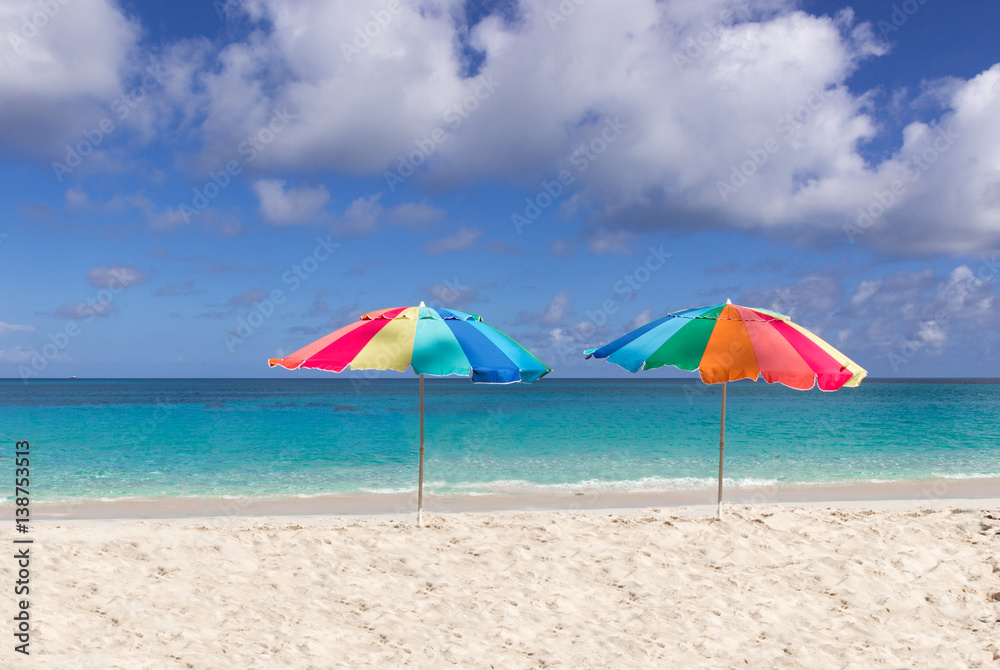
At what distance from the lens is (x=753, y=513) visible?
7.69 meters

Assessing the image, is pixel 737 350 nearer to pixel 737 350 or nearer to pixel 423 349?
pixel 737 350

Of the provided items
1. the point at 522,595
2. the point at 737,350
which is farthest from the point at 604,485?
the point at 522,595

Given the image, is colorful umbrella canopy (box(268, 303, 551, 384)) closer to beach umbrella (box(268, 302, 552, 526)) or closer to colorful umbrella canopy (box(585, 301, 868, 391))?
beach umbrella (box(268, 302, 552, 526))

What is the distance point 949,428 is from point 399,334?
28377 mm

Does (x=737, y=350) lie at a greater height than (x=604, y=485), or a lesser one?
greater

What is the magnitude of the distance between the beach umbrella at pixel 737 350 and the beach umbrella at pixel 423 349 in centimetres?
108

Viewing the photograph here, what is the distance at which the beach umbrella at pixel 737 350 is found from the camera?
590 cm

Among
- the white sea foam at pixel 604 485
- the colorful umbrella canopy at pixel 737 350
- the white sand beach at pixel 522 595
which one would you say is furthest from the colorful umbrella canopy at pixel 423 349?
the white sea foam at pixel 604 485

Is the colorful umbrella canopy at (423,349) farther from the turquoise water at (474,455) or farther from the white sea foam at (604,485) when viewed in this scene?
the turquoise water at (474,455)

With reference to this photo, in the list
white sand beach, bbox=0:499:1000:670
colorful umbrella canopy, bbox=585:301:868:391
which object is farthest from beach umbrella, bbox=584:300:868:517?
white sand beach, bbox=0:499:1000:670

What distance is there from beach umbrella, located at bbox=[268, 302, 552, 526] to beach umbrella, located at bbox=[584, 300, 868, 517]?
42.4 inches

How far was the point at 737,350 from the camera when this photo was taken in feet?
20.1

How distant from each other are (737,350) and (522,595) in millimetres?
3126

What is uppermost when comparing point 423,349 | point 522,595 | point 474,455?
point 423,349
